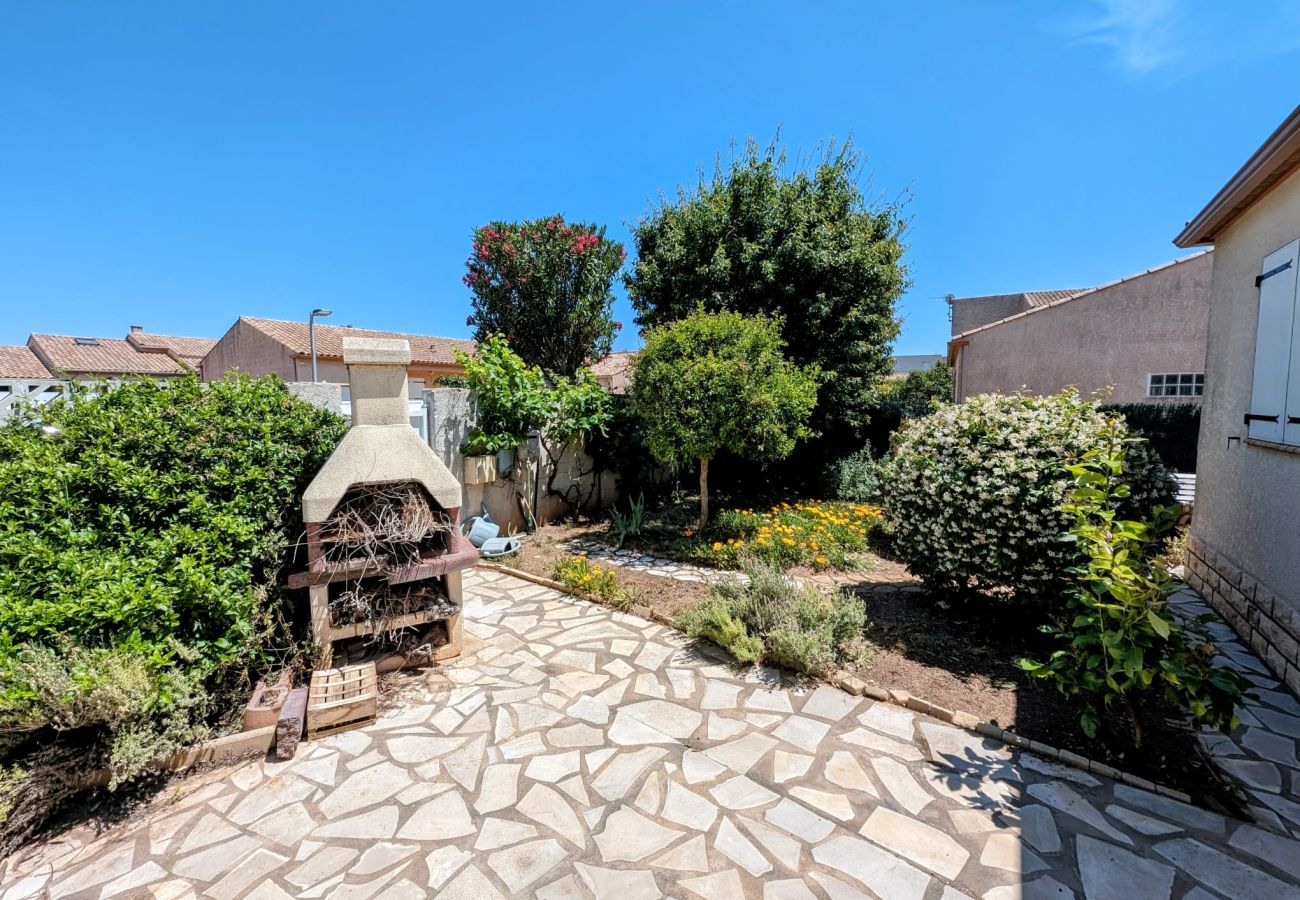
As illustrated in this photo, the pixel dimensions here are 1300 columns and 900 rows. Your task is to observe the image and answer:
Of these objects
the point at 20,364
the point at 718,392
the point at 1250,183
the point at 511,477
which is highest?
the point at 1250,183

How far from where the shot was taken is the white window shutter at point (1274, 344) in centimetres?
395

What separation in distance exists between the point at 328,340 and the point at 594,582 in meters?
23.5

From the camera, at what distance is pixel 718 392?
6812 millimetres

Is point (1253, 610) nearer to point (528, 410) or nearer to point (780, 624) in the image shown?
point (780, 624)

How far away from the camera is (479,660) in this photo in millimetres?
4254

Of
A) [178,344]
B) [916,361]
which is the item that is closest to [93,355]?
[178,344]

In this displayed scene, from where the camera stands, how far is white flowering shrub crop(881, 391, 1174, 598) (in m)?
3.92

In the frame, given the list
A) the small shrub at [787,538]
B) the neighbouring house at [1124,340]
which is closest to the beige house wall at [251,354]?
the small shrub at [787,538]

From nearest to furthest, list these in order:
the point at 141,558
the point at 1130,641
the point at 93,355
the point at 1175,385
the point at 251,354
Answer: the point at 1130,641, the point at 141,558, the point at 1175,385, the point at 251,354, the point at 93,355

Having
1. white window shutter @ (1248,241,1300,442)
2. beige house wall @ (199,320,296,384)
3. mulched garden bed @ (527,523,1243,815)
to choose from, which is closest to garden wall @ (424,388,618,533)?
mulched garden bed @ (527,523,1243,815)

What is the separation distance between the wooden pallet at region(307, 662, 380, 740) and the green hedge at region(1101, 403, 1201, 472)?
633 inches

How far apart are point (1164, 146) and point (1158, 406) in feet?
29.9

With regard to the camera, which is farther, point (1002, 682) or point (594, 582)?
point (594, 582)

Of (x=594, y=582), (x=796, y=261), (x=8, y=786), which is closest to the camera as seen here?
(x=8, y=786)
